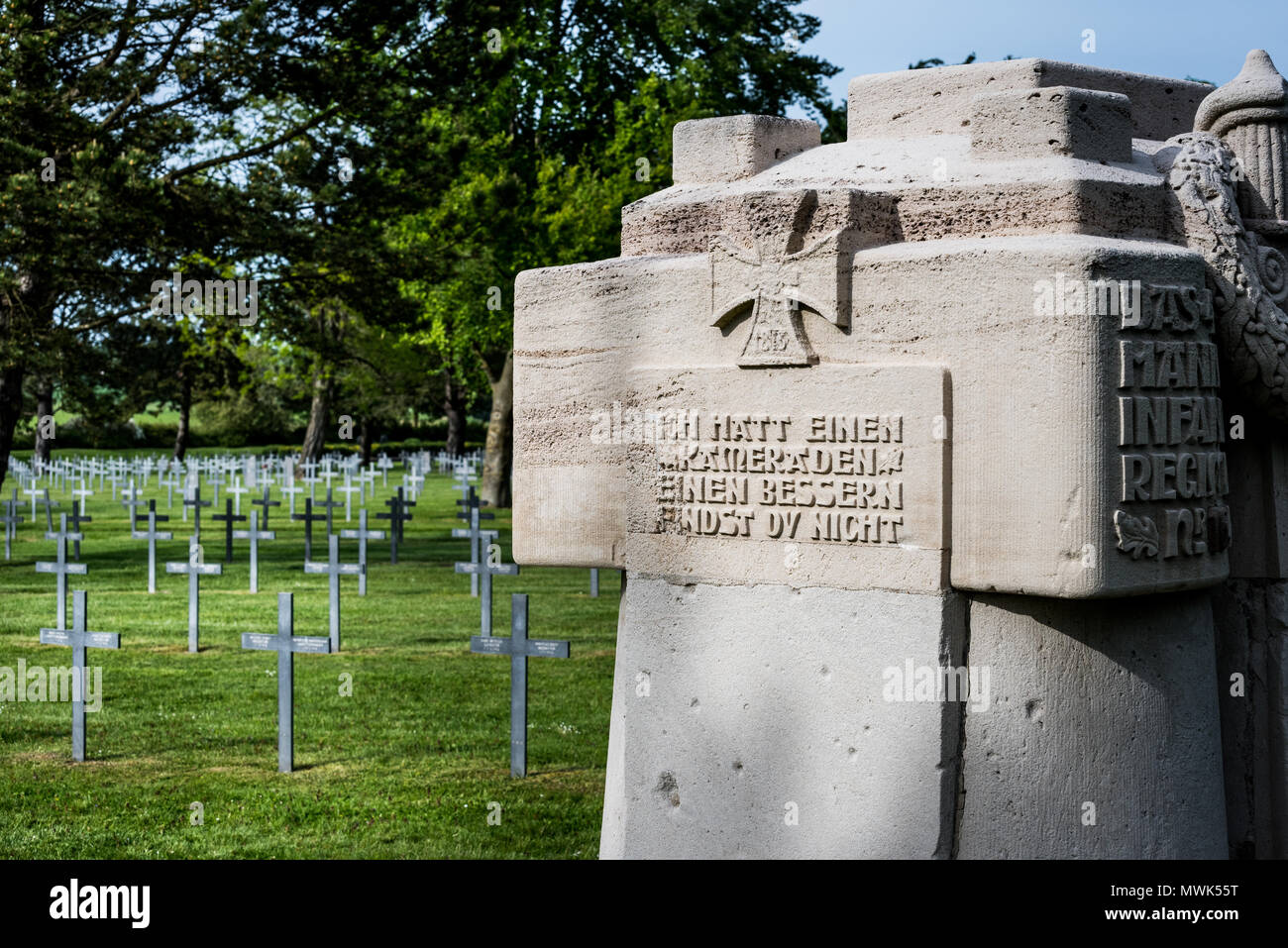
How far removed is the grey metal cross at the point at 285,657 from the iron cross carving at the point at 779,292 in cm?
510

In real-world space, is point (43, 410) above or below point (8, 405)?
above

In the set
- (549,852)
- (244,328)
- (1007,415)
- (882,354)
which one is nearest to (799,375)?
(882,354)

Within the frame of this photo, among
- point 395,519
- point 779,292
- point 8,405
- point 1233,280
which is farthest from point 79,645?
point 395,519

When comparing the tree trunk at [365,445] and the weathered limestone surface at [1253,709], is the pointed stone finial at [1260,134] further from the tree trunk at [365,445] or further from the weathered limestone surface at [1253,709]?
the tree trunk at [365,445]

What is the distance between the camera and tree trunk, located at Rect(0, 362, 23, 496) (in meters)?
18.9

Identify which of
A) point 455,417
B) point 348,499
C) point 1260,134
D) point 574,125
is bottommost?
point 348,499

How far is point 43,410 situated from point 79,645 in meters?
34.2

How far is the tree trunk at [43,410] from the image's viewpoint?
2033 centimetres

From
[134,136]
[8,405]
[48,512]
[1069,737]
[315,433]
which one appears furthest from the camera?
[315,433]

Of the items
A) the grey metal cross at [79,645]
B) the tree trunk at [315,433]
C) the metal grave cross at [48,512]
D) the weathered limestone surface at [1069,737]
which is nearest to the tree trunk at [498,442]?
the metal grave cross at [48,512]

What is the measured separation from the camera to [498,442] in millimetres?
30266

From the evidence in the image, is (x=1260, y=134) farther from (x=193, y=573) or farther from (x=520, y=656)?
(x=193, y=573)

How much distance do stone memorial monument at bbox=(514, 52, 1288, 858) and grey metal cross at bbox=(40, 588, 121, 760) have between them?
5253 mm

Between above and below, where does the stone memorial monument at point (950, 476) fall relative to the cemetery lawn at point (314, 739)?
above
